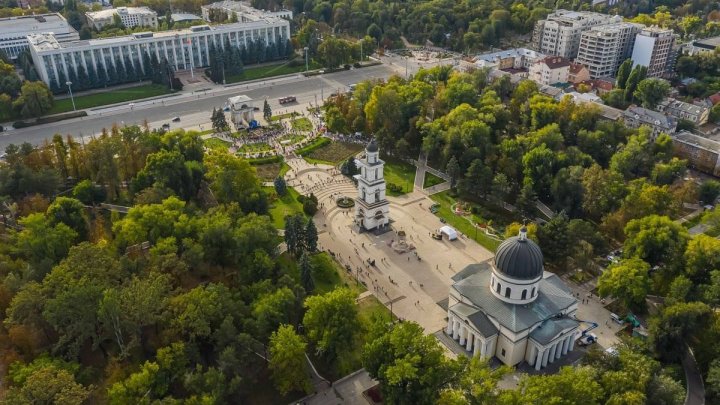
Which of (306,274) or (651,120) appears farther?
(651,120)

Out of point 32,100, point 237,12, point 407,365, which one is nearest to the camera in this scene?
point 407,365

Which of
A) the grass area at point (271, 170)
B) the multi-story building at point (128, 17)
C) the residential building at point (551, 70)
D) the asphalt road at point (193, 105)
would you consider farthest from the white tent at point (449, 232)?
the multi-story building at point (128, 17)

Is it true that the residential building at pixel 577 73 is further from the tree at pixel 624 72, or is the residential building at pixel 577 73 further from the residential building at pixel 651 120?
the residential building at pixel 651 120

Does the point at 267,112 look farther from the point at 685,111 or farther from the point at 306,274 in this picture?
the point at 685,111

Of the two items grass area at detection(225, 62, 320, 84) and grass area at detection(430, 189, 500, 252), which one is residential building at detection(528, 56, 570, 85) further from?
grass area at detection(225, 62, 320, 84)

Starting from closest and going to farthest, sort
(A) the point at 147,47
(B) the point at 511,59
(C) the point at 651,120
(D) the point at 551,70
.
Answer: (C) the point at 651,120
(D) the point at 551,70
(A) the point at 147,47
(B) the point at 511,59

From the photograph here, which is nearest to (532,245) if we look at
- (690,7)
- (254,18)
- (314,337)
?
(314,337)

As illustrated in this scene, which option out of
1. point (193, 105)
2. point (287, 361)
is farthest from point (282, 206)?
point (193, 105)
